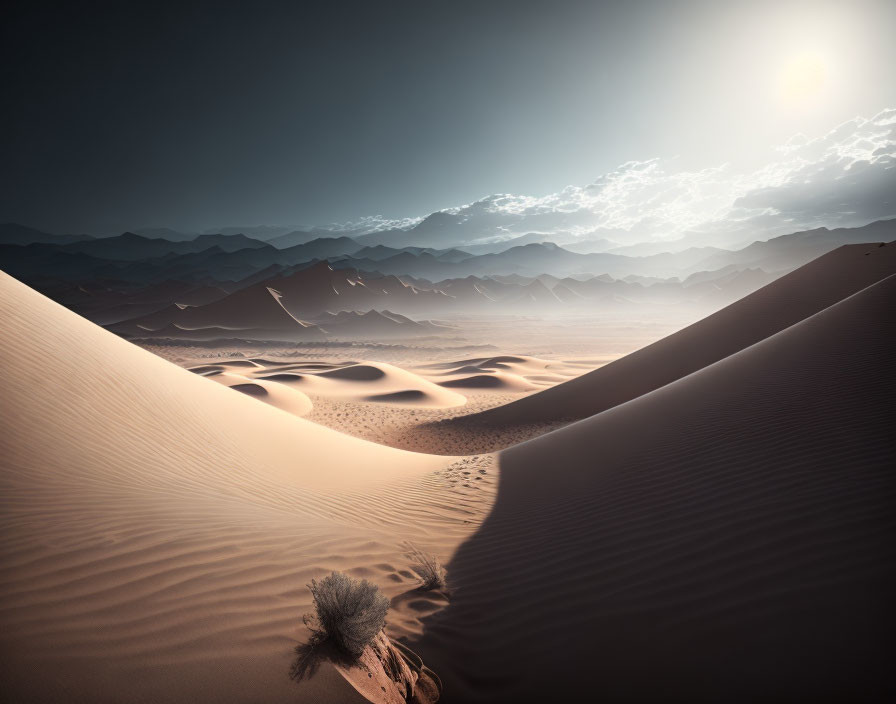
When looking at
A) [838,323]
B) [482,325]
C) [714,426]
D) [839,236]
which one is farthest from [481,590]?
[839,236]

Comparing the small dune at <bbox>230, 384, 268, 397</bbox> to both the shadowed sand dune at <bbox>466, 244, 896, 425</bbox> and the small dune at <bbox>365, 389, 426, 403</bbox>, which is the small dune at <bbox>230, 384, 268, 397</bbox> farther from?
the shadowed sand dune at <bbox>466, 244, 896, 425</bbox>

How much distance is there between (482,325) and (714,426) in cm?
8956

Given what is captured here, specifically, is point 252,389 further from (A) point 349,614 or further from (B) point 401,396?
(A) point 349,614

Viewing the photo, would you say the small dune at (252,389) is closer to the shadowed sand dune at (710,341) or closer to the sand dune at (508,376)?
the shadowed sand dune at (710,341)

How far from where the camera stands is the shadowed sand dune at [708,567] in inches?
93.7

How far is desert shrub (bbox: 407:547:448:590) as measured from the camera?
12.1 feet

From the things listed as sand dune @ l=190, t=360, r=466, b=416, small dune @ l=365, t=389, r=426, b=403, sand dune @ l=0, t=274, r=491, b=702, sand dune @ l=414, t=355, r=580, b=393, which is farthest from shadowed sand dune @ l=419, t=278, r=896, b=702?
sand dune @ l=414, t=355, r=580, b=393

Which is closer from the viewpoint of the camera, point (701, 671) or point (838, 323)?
point (701, 671)

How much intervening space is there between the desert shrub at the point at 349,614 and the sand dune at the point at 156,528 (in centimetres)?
21

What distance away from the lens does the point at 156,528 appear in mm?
3482

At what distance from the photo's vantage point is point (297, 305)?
307 feet

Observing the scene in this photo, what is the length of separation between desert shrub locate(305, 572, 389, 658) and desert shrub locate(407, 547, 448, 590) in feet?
3.49

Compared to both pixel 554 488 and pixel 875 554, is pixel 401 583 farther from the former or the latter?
pixel 875 554

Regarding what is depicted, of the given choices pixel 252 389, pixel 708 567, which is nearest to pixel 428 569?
pixel 708 567
